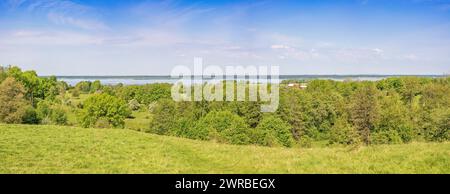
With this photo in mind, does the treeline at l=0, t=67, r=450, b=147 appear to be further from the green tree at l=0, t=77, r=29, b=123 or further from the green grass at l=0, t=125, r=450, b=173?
the green grass at l=0, t=125, r=450, b=173

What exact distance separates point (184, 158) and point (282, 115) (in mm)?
60976

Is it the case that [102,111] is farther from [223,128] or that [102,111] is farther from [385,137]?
[385,137]

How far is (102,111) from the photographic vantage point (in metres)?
70.9

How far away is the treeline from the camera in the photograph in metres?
62.8

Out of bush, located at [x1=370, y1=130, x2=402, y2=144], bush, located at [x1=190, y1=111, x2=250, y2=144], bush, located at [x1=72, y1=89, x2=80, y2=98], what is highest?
bush, located at [x1=72, y1=89, x2=80, y2=98]

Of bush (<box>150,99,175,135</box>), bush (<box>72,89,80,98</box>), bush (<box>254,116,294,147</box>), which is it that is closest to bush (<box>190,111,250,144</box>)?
bush (<box>254,116,294,147</box>)

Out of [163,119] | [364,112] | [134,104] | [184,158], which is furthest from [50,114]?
[184,158]

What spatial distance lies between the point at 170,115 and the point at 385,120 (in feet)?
138

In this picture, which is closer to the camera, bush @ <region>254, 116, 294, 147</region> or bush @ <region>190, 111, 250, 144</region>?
bush @ <region>190, 111, 250, 144</region>

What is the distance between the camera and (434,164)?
14438 mm

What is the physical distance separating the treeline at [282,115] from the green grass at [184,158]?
112 feet
